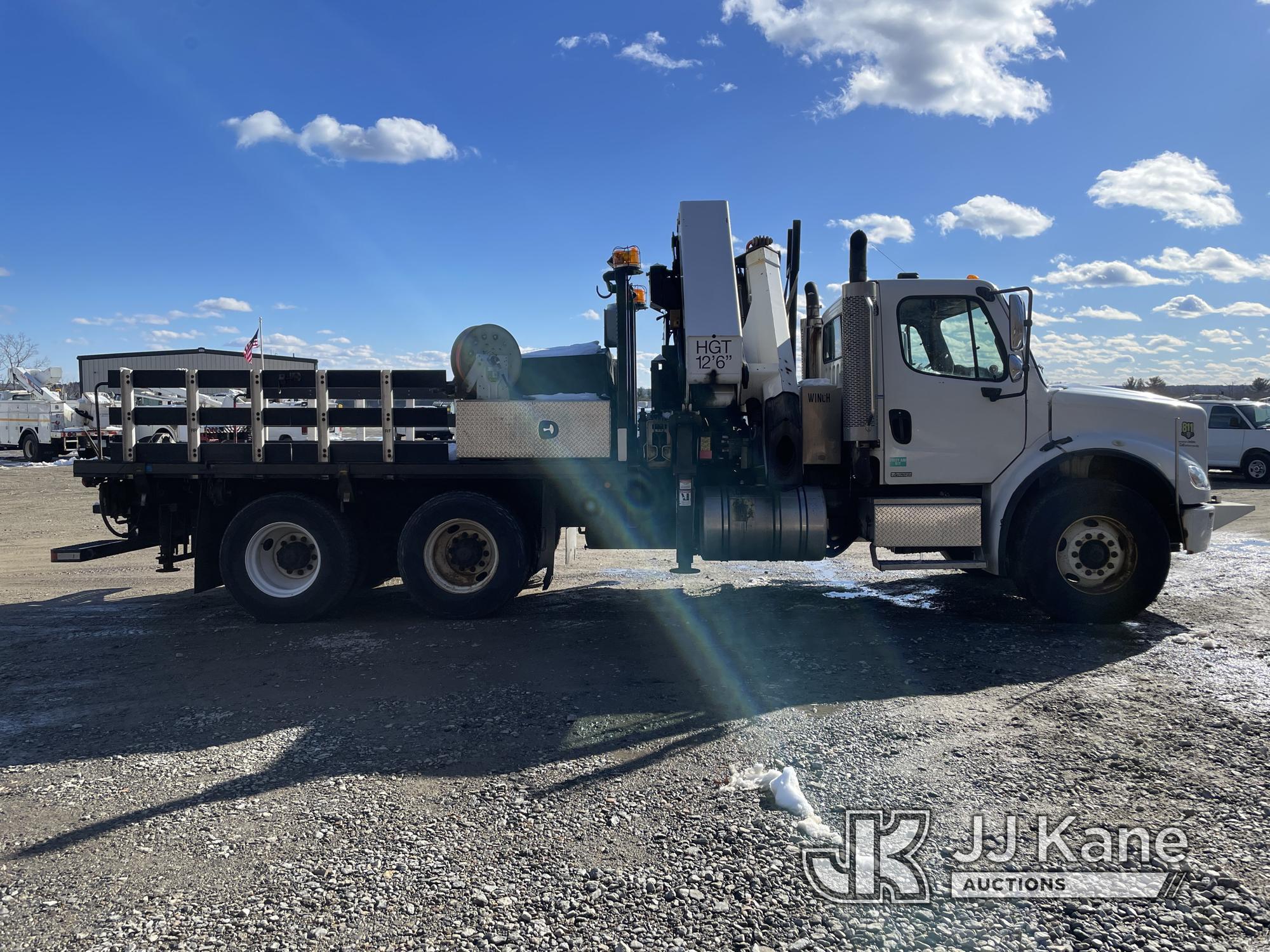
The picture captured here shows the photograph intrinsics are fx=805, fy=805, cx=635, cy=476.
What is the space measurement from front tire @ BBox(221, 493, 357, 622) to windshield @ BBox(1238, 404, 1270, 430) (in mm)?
21924

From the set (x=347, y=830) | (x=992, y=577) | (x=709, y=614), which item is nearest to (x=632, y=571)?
(x=709, y=614)

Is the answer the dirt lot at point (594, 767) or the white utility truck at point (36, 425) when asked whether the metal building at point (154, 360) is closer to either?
the white utility truck at point (36, 425)

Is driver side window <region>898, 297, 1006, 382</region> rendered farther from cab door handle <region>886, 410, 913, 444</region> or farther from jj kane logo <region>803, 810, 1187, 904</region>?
jj kane logo <region>803, 810, 1187, 904</region>

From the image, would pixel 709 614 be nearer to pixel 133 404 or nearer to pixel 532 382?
pixel 532 382

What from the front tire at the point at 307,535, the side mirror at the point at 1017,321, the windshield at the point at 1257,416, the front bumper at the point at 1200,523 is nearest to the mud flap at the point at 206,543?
the front tire at the point at 307,535

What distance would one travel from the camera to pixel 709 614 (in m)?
7.41

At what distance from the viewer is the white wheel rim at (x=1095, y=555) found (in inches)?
265

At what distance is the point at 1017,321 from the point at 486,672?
503 centimetres

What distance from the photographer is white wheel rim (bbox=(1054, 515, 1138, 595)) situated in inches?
265

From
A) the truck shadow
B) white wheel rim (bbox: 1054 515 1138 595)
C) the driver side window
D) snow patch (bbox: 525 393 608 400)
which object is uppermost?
the driver side window

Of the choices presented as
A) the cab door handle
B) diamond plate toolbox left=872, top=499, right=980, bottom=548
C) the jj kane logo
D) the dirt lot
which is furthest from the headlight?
the jj kane logo

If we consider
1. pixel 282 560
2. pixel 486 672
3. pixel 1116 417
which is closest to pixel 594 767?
pixel 486 672

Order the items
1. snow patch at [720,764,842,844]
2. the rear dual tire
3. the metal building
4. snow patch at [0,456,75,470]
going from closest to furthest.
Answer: snow patch at [720,764,842,844], snow patch at [0,456,75,470], the rear dual tire, the metal building

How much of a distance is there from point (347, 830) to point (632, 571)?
632 centimetres
